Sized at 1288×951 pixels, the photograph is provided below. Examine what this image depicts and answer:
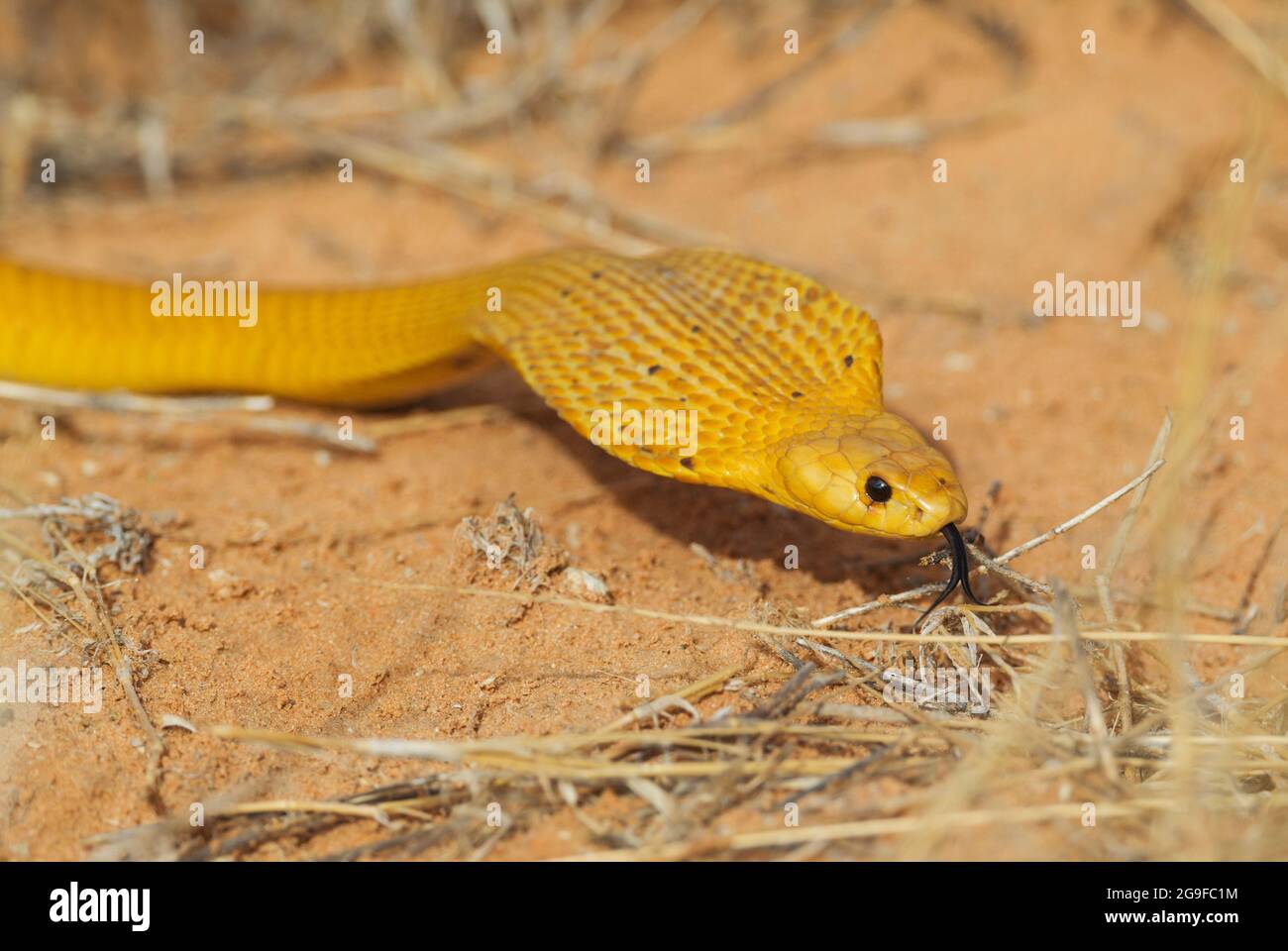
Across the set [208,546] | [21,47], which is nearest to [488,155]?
[21,47]

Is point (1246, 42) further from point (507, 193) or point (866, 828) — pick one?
point (866, 828)

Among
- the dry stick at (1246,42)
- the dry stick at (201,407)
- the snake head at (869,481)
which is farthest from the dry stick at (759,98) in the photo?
the snake head at (869,481)

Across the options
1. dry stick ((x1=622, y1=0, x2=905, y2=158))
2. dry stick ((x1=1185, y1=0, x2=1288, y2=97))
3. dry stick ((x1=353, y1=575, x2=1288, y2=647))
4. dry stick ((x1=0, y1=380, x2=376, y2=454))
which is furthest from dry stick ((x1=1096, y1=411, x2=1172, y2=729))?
dry stick ((x1=622, y1=0, x2=905, y2=158))

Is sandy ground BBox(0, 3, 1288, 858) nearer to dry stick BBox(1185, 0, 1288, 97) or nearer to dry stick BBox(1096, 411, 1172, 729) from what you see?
dry stick BBox(1185, 0, 1288, 97)

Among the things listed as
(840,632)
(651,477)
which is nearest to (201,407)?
(651,477)

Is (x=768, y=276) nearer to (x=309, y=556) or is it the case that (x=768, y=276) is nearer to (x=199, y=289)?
(x=309, y=556)

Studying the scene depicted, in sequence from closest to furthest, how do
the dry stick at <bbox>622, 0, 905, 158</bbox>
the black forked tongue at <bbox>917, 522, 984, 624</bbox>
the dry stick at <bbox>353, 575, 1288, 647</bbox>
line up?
the dry stick at <bbox>353, 575, 1288, 647</bbox>, the black forked tongue at <bbox>917, 522, 984, 624</bbox>, the dry stick at <bbox>622, 0, 905, 158</bbox>
